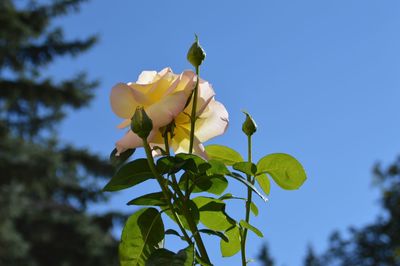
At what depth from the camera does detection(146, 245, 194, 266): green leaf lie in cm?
44

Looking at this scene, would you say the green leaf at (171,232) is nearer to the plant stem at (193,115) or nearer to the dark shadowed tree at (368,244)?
the plant stem at (193,115)

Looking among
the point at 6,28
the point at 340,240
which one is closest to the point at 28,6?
the point at 6,28

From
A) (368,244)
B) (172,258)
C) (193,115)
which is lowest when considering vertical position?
(172,258)

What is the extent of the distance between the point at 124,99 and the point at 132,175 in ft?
0.18

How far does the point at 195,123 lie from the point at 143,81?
0.05 m

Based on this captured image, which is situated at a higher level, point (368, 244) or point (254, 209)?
point (368, 244)

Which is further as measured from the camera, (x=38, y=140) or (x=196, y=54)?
(x=38, y=140)

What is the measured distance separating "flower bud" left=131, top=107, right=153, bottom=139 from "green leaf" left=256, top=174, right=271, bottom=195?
13 centimetres

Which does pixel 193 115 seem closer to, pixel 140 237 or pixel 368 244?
pixel 140 237

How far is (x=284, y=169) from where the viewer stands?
523mm

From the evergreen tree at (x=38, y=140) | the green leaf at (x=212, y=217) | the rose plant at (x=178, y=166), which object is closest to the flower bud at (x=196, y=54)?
the rose plant at (x=178, y=166)

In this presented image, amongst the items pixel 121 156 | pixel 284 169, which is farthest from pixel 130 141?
pixel 284 169

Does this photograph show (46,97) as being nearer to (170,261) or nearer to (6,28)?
(6,28)

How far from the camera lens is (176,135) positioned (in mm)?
517
